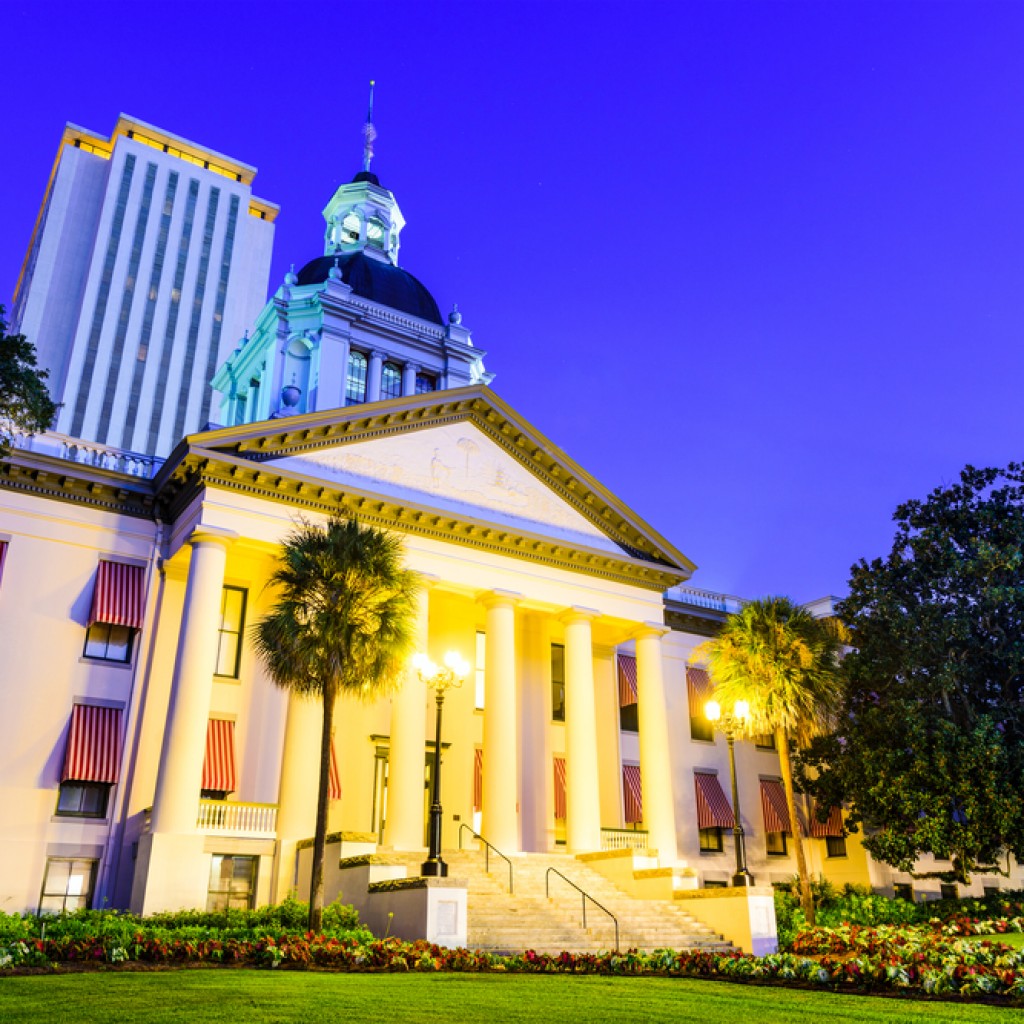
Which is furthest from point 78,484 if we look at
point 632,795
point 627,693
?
point 632,795

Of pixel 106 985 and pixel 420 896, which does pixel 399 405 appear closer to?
pixel 420 896

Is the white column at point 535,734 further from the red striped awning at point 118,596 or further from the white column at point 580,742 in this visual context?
the red striped awning at point 118,596

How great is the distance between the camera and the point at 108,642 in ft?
85.8

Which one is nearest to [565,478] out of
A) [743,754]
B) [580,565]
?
[580,565]

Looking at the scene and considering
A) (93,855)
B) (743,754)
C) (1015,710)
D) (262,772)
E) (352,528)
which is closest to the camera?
(352,528)

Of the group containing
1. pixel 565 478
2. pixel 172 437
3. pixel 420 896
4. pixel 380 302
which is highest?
pixel 172 437

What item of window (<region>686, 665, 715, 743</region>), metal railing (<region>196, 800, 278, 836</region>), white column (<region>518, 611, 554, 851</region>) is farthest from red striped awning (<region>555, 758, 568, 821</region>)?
metal railing (<region>196, 800, 278, 836</region>)

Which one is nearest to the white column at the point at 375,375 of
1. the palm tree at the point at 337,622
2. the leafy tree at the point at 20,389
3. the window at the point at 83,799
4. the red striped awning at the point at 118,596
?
the red striped awning at the point at 118,596

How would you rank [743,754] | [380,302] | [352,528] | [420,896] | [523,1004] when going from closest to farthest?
[523,1004], [420,896], [352,528], [743,754], [380,302]

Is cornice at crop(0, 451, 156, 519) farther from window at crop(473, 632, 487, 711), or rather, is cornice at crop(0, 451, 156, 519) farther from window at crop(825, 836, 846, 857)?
window at crop(825, 836, 846, 857)

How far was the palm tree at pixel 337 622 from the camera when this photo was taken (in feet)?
64.1

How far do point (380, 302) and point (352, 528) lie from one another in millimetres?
31463

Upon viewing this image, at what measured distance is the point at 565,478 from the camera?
101 ft

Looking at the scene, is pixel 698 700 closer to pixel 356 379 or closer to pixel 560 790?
pixel 560 790
